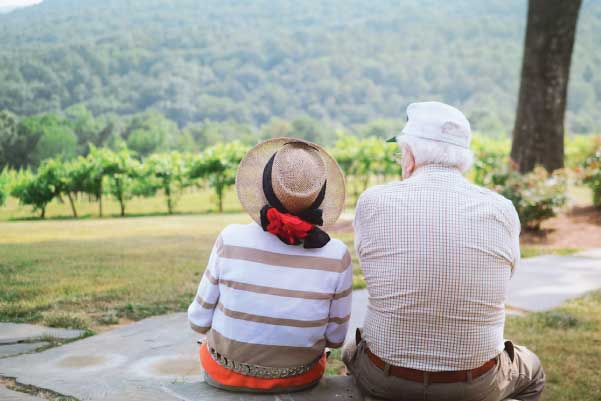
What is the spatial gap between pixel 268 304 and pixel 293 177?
1.50 ft

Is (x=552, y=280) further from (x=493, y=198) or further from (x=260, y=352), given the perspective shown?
(x=260, y=352)

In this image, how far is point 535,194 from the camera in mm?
8344

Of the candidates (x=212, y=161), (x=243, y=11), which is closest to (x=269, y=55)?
(x=243, y=11)

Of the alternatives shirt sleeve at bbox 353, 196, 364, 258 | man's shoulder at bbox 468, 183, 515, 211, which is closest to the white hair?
man's shoulder at bbox 468, 183, 515, 211

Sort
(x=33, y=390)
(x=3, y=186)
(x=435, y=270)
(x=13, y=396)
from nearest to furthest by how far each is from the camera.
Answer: (x=435, y=270), (x=13, y=396), (x=33, y=390), (x=3, y=186)

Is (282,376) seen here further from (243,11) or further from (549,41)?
(243,11)

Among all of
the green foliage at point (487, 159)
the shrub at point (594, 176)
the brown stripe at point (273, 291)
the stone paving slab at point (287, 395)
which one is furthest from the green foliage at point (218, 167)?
the brown stripe at point (273, 291)

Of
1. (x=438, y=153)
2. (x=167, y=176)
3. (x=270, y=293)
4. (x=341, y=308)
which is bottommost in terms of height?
(x=167, y=176)

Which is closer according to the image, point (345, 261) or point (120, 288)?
point (345, 261)

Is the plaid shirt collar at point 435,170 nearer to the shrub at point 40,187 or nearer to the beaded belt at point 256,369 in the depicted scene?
the beaded belt at point 256,369

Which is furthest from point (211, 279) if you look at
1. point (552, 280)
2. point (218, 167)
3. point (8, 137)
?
point (218, 167)

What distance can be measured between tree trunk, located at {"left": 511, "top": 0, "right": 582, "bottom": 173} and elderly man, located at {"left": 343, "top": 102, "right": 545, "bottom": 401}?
7.17m

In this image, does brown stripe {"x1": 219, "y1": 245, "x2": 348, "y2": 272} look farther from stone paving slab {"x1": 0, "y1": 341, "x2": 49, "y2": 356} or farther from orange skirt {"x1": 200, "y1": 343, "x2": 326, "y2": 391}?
stone paving slab {"x1": 0, "y1": 341, "x2": 49, "y2": 356}

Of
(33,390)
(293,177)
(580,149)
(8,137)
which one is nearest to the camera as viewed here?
(293,177)
